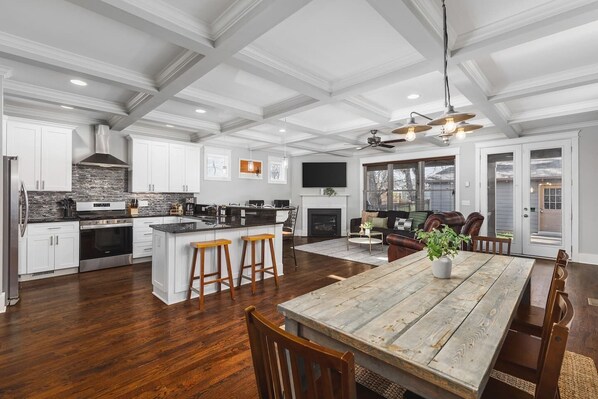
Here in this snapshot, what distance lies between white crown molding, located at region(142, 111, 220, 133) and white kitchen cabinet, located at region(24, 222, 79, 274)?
7.15 feet

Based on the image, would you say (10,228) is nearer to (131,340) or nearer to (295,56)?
(131,340)

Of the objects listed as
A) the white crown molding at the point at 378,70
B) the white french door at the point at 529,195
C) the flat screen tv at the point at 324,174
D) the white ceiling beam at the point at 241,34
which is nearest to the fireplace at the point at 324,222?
the flat screen tv at the point at 324,174

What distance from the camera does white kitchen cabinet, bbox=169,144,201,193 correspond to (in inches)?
237

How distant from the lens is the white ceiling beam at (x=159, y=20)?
6.56 feet

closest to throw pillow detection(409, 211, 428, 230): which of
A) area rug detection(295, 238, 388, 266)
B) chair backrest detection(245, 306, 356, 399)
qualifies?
area rug detection(295, 238, 388, 266)

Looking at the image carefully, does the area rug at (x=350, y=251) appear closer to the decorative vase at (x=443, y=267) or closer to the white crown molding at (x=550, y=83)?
the white crown molding at (x=550, y=83)

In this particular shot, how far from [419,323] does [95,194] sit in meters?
6.02

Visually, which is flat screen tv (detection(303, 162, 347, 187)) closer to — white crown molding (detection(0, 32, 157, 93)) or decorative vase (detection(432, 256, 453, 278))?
white crown molding (detection(0, 32, 157, 93))

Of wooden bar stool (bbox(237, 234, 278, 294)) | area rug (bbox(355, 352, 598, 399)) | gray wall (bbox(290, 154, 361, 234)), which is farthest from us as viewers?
gray wall (bbox(290, 154, 361, 234))

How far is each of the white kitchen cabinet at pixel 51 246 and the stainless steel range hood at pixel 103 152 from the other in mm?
1189

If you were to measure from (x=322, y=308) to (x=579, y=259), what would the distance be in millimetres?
6714

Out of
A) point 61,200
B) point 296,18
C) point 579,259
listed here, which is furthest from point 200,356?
point 579,259

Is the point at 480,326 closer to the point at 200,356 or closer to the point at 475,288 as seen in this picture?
the point at 475,288

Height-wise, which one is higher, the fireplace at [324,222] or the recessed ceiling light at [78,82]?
the recessed ceiling light at [78,82]
